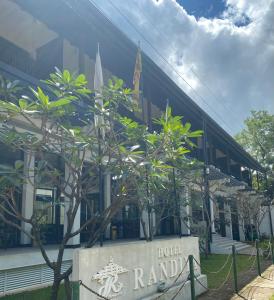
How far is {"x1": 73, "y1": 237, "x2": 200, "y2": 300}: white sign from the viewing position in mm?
5531

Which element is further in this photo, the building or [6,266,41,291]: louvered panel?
the building

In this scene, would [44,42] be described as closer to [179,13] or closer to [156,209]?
[179,13]

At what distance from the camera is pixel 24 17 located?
38.0ft

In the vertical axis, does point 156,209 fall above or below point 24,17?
below

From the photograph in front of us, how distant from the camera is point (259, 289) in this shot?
369 inches

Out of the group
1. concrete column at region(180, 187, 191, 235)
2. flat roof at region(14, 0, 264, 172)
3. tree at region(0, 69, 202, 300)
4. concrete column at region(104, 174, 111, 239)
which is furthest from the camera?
concrete column at region(104, 174, 111, 239)

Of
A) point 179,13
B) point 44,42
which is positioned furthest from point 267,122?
point 44,42

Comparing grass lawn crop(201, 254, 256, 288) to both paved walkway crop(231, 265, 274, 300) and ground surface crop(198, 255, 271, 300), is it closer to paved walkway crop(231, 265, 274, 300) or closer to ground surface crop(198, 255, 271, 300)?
ground surface crop(198, 255, 271, 300)

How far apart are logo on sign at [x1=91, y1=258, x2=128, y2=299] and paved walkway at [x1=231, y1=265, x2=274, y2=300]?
12.3ft

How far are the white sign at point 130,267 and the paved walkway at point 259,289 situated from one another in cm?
164

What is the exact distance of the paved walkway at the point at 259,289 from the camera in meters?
8.48

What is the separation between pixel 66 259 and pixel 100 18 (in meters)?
7.45

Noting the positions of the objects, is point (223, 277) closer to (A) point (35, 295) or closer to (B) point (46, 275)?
(B) point (46, 275)

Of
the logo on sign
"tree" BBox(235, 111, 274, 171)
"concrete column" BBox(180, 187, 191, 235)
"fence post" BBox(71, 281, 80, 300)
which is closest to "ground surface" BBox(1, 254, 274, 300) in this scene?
"concrete column" BBox(180, 187, 191, 235)
